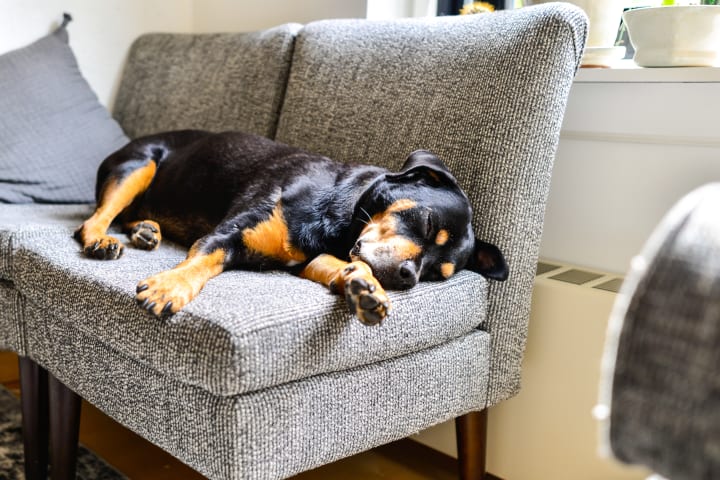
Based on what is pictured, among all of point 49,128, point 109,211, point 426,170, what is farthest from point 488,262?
point 49,128

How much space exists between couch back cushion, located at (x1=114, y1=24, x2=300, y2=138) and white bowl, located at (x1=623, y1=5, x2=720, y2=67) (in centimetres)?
114

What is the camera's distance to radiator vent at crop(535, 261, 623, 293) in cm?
193

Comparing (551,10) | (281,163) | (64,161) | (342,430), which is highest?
(551,10)

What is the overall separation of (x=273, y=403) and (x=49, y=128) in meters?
1.74

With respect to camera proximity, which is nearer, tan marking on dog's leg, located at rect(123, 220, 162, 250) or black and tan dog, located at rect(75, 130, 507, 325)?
black and tan dog, located at rect(75, 130, 507, 325)

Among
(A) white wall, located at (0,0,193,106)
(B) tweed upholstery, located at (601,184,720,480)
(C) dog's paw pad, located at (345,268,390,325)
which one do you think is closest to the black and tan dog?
(C) dog's paw pad, located at (345,268,390,325)

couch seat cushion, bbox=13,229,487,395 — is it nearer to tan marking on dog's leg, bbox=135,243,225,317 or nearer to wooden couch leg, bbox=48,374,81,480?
tan marking on dog's leg, bbox=135,243,225,317

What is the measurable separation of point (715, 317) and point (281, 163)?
1381 millimetres

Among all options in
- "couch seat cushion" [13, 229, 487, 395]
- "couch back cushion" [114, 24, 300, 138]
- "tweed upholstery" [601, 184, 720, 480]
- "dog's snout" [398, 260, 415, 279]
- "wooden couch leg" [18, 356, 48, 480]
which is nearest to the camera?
"tweed upholstery" [601, 184, 720, 480]

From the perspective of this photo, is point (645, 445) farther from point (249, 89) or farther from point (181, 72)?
point (181, 72)

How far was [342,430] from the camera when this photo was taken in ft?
4.92

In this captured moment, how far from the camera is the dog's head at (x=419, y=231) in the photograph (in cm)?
151

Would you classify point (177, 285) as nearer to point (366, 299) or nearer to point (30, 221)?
point (366, 299)

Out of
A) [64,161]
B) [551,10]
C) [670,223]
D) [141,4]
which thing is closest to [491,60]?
[551,10]
